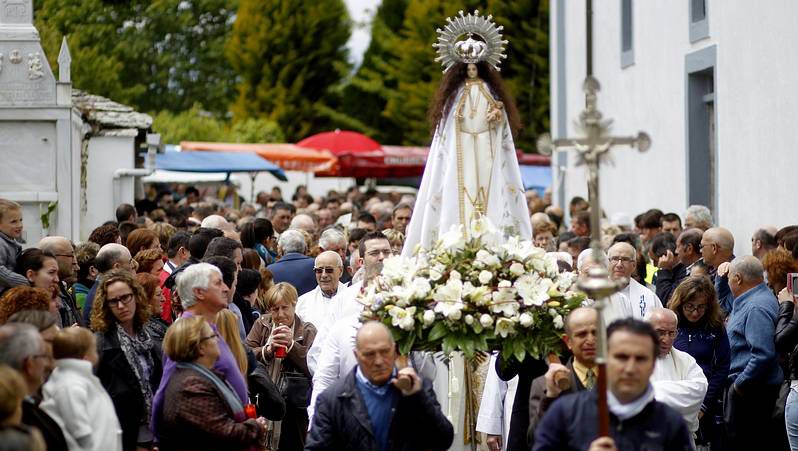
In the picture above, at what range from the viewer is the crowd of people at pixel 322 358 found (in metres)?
6.55

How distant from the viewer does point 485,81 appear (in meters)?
11.6

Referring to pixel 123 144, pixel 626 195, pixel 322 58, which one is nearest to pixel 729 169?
pixel 626 195

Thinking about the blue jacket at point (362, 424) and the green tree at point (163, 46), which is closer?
the blue jacket at point (362, 424)

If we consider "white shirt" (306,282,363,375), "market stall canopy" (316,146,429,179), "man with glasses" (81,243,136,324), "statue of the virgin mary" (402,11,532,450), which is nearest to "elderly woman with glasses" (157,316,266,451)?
"white shirt" (306,282,363,375)

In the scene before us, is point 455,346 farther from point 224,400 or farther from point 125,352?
point 125,352

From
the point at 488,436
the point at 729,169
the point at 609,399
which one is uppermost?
the point at 729,169

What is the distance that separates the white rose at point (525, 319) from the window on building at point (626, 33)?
15290mm

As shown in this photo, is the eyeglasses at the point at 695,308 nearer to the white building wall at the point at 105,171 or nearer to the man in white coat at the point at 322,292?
the man in white coat at the point at 322,292

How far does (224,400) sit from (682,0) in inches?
523

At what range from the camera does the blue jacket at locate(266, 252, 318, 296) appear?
1239 cm

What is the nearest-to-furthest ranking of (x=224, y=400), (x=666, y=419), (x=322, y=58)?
1. (x=666, y=419)
2. (x=224, y=400)
3. (x=322, y=58)

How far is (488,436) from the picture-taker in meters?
9.38

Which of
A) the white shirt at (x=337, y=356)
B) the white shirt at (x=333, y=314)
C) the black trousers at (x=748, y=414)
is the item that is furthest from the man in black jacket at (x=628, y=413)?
the black trousers at (x=748, y=414)

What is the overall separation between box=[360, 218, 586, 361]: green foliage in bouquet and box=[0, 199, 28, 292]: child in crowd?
2787 millimetres
